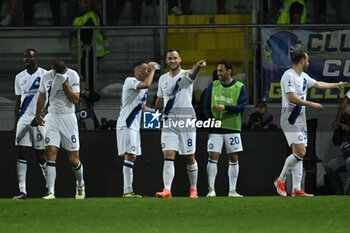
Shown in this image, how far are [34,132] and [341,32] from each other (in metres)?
4.84

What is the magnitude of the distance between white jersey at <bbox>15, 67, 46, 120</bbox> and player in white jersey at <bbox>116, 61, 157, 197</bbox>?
1192mm

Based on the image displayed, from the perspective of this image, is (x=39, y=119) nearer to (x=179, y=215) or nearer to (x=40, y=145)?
(x=40, y=145)

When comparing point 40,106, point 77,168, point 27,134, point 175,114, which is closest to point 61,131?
point 40,106

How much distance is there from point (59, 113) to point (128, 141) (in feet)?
3.66

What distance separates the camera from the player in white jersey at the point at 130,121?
13.5 meters

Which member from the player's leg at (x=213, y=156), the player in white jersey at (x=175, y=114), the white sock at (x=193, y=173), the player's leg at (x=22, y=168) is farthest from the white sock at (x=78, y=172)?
the player's leg at (x=213, y=156)

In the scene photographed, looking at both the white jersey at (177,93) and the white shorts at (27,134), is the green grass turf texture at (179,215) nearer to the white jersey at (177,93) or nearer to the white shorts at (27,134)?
the white shorts at (27,134)

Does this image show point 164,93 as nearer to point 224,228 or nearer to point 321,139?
point 321,139

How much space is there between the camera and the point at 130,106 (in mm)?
13664

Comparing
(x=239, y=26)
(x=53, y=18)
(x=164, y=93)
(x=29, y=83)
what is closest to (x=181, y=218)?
(x=164, y=93)

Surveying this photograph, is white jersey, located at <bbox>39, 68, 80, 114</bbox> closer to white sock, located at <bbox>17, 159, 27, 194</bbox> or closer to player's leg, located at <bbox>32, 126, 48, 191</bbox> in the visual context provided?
player's leg, located at <bbox>32, 126, 48, 191</bbox>

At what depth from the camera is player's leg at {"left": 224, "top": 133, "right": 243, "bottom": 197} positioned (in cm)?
1357

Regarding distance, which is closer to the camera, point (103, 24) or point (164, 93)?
point (164, 93)

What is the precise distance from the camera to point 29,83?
1370cm
